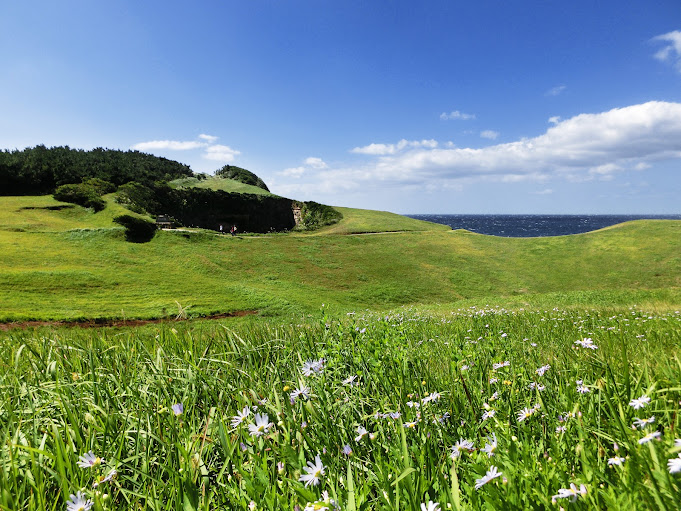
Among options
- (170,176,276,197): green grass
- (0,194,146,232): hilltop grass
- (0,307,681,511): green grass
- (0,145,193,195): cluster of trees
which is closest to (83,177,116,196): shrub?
(0,145,193,195): cluster of trees

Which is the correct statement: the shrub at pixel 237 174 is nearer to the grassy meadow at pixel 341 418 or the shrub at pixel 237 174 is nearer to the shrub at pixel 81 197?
the shrub at pixel 81 197

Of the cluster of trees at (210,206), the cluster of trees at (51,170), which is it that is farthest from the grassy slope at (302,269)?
the cluster of trees at (51,170)

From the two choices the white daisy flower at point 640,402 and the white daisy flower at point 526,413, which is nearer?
the white daisy flower at point 640,402

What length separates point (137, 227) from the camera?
3700cm

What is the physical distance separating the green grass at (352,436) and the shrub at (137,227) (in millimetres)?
37172

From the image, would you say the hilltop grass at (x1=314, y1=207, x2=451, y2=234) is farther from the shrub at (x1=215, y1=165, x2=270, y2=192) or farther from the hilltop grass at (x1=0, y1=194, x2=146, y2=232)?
the shrub at (x1=215, y1=165, x2=270, y2=192)

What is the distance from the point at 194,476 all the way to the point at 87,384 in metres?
1.81

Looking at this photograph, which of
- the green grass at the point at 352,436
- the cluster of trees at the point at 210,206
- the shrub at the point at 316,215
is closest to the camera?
the green grass at the point at 352,436

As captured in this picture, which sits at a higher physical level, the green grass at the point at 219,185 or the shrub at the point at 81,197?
the green grass at the point at 219,185

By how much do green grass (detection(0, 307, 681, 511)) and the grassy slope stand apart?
20352 millimetres

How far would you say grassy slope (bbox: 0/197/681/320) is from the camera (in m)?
23.3

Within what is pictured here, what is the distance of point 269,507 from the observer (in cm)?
147

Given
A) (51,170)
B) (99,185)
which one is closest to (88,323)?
(99,185)

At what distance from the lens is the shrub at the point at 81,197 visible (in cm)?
4153
